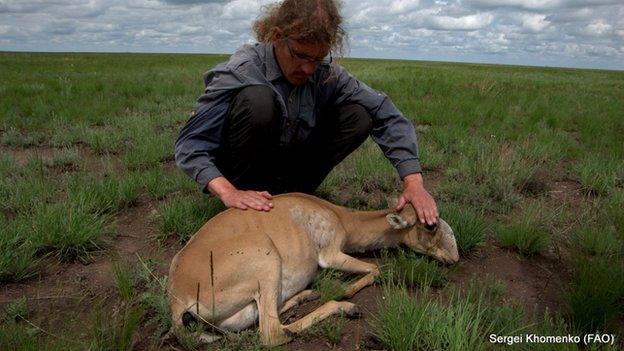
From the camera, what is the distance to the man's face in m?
4.11

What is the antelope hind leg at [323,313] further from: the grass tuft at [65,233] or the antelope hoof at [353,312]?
the grass tuft at [65,233]

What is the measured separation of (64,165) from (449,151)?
18.7 ft

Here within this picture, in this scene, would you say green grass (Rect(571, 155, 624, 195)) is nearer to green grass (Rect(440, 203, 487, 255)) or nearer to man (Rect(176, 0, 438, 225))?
green grass (Rect(440, 203, 487, 255))

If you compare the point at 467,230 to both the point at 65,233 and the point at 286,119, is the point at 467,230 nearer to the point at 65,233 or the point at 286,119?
the point at 286,119

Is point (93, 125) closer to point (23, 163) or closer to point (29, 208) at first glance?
point (23, 163)

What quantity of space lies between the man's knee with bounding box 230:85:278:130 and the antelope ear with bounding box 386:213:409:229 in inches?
52.2

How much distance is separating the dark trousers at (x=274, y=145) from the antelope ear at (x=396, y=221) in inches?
42.6

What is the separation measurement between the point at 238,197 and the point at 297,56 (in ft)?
4.15

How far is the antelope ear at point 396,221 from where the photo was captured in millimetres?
4344

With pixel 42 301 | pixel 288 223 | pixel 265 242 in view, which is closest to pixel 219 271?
pixel 265 242

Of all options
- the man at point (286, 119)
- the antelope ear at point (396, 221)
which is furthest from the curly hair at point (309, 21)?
the antelope ear at point (396, 221)

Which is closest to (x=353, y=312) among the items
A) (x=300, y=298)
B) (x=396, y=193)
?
(x=300, y=298)

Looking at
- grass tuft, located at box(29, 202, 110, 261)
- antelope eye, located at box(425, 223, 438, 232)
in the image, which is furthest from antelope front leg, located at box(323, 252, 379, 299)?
grass tuft, located at box(29, 202, 110, 261)

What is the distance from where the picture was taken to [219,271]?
3383mm
